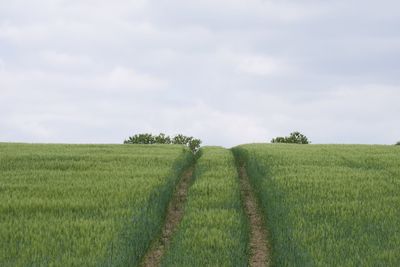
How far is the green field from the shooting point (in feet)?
40.6

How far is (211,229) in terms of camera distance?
1429cm

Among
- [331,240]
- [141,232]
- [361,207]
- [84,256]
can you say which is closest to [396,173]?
[361,207]

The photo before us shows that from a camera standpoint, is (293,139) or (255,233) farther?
(293,139)

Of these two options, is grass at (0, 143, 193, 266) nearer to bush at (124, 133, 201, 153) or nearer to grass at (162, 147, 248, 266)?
grass at (162, 147, 248, 266)

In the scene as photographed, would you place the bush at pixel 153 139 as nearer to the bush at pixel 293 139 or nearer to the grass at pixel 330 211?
the bush at pixel 293 139

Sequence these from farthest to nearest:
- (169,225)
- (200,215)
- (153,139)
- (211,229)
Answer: (153,139) < (169,225) < (200,215) < (211,229)

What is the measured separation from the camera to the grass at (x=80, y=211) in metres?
12.4

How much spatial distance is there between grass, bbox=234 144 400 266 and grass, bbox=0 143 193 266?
11.7 ft

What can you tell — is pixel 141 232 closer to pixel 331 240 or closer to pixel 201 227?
pixel 201 227

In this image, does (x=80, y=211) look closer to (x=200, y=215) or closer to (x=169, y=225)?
(x=169, y=225)

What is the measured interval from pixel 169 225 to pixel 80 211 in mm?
2687

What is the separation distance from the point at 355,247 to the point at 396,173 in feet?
38.2

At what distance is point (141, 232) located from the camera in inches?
559

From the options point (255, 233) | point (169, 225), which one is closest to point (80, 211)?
point (169, 225)
